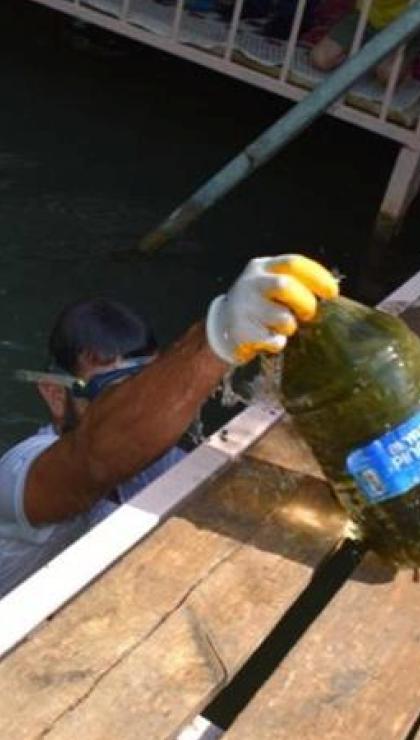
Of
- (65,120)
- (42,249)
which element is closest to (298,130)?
(42,249)

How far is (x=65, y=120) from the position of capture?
6.89 meters

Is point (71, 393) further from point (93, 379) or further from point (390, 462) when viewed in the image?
point (390, 462)

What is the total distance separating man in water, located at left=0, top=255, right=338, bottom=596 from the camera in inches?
86.1

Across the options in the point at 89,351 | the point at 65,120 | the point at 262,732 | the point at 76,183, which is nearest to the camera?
the point at 262,732

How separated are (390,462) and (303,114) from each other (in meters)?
3.01

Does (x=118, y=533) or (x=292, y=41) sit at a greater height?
(x=118, y=533)

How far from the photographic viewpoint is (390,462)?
2.28m

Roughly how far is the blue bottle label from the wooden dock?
0.23 m

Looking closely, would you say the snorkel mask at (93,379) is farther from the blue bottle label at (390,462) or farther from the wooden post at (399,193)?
the wooden post at (399,193)

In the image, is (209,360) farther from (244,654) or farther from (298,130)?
(298,130)

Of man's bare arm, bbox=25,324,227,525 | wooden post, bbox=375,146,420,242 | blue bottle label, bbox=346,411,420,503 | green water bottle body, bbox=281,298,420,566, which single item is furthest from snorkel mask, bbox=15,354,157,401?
wooden post, bbox=375,146,420,242

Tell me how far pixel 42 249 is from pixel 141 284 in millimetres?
533

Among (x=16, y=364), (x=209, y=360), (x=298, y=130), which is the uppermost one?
(x=209, y=360)

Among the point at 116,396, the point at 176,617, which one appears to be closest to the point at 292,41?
the point at 116,396
